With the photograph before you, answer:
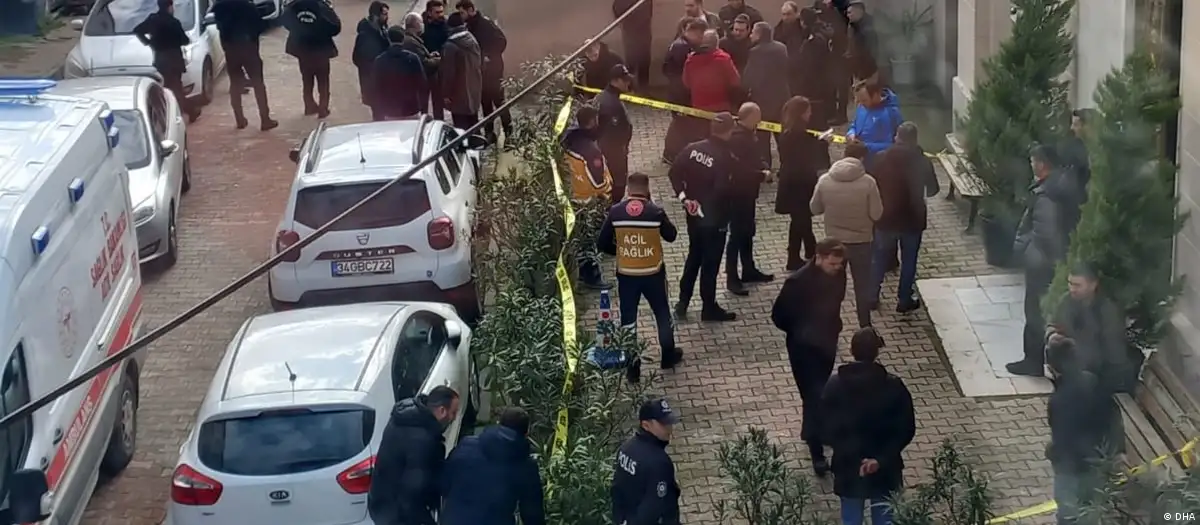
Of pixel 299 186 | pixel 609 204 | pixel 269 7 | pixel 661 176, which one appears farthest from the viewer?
pixel 269 7

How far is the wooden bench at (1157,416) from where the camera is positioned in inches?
361

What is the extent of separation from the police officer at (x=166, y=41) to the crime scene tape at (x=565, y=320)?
579 cm

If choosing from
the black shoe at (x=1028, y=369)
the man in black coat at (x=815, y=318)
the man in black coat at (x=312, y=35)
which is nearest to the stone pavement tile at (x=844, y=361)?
the black shoe at (x=1028, y=369)

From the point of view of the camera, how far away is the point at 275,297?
1208 centimetres

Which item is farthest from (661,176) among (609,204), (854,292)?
(854,292)

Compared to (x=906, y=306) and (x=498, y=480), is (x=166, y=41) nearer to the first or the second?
(x=906, y=306)

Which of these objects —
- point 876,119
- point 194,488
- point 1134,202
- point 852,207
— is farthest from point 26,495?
point 876,119

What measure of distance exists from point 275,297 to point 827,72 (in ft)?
21.6

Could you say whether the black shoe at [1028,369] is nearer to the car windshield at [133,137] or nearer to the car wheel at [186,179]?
the car windshield at [133,137]

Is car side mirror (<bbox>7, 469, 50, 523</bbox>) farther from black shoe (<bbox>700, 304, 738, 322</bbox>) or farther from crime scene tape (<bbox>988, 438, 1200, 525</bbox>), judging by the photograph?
black shoe (<bbox>700, 304, 738, 322</bbox>)

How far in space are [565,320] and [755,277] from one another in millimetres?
2525

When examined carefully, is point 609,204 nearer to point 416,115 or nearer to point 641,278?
point 641,278

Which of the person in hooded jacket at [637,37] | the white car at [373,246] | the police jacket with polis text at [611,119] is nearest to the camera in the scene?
the white car at [373,246]

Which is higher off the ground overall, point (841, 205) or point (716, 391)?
point (841, 205)
